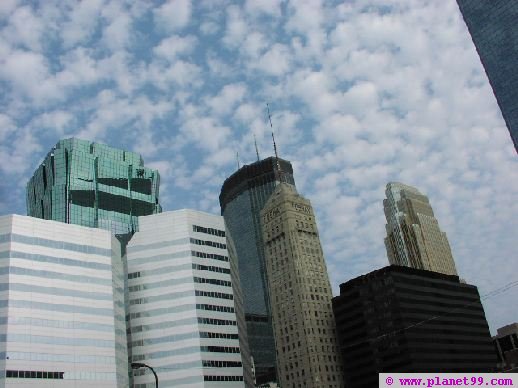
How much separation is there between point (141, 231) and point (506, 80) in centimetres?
13133

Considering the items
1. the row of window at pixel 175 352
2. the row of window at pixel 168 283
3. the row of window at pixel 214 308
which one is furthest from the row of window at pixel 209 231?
the row of window at pixel 175 352

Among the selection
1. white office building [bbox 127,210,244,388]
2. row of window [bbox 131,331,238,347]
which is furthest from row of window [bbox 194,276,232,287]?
row of window [bbox 131,331,238,347]

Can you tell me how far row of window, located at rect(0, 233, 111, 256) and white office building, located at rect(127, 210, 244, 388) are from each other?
15822 millimetres

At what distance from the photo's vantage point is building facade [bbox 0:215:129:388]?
383 ft

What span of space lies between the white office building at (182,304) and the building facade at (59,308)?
8780mm

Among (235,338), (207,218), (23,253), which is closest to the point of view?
(23,253)

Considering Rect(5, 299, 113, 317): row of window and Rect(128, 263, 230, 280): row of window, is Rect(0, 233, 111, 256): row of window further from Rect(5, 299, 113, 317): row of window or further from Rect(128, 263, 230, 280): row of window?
Rect(128, 263, 230, 280): row of window

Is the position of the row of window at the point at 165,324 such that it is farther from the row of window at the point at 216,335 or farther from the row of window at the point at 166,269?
the row of window at the point at 166,269

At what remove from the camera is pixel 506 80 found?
19788 centimetres

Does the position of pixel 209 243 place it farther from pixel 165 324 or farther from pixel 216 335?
pixel 165 324

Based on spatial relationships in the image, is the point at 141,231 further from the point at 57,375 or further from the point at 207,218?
the point at 57,375

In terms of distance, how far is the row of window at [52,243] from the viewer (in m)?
126

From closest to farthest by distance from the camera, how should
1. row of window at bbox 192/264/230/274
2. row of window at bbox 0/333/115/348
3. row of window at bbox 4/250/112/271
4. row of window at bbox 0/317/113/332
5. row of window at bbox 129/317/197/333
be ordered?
row of window at bbox 0/333/115/348, row of window at bbox 0/317/113/332, row of window at bbox 4/250/112/271, row of window at bbox 129/317/197/333, row of window at bbox 192/264/230/274

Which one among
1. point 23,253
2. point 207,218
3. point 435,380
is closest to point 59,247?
point 23,253
